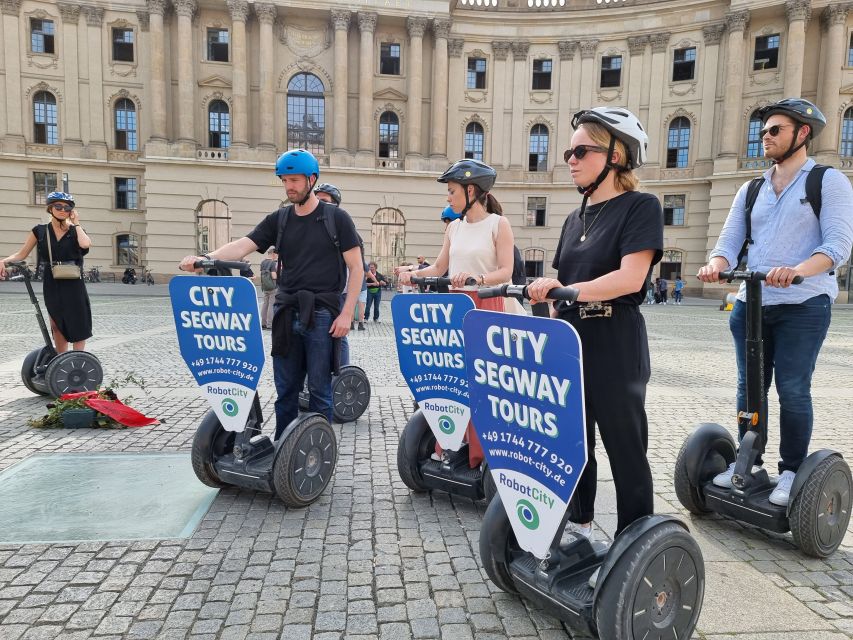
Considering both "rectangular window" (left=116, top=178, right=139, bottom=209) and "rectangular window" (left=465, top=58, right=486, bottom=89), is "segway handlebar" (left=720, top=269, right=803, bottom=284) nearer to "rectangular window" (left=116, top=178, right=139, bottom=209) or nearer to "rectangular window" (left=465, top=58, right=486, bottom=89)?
"rectangular window" (left=465, top=58, right=486, bottom=89)

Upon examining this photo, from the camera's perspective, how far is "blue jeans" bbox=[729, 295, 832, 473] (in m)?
2.96

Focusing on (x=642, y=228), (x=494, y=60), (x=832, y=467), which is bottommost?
(x=832, y=467)

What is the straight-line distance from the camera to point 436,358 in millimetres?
3410

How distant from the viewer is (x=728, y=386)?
7559 mm

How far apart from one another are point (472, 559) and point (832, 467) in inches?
74.1

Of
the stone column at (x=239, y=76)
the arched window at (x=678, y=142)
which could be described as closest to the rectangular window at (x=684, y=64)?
the arched window at (x=678, y=142)

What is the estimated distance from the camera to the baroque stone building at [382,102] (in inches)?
1244

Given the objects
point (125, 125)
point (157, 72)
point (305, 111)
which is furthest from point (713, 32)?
point (125, 125)

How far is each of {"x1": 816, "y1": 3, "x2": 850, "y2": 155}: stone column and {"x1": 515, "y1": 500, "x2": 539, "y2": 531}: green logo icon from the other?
3680 centimetres

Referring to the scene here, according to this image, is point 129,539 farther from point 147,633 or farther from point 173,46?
point 173,46

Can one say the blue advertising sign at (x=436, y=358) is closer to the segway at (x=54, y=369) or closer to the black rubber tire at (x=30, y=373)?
the segway at (x=54, y=369)

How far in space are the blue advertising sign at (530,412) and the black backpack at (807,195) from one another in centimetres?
186

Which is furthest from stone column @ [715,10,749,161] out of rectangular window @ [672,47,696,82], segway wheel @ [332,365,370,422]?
segway wheel @ [332,365,370,422]

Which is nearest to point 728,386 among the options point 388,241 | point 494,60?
point 388,241
